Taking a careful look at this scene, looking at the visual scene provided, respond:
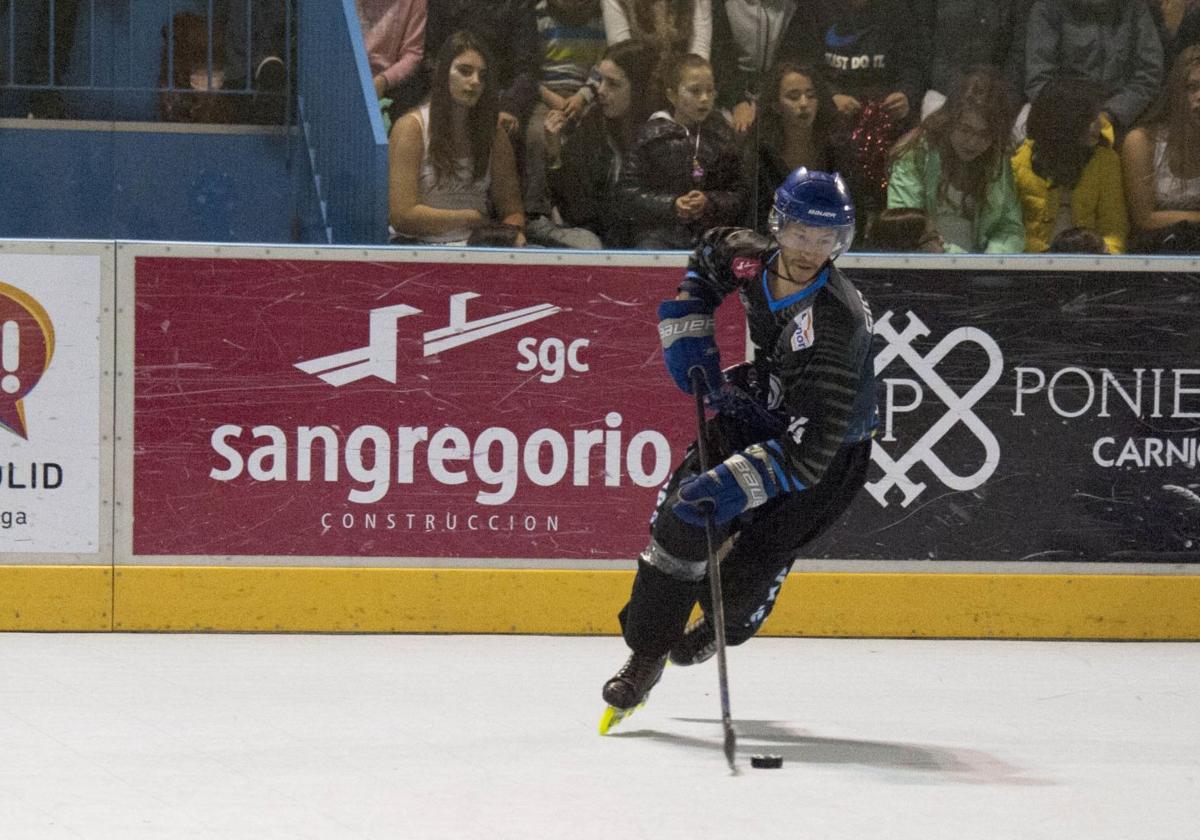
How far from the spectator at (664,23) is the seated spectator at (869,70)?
0.49 metres

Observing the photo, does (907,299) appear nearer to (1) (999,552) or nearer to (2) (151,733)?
(1) (999,552)

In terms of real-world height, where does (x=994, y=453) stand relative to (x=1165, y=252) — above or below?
below

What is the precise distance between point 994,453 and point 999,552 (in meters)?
0.37

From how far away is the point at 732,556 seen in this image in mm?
5188

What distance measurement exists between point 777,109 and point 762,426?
2934mm

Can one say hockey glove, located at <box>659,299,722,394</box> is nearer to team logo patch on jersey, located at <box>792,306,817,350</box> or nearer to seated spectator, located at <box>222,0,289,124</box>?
team logo patch on jersey, located at <box>792,306,817,350</box>

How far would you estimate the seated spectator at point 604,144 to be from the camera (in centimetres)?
746

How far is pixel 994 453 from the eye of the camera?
6707 mm

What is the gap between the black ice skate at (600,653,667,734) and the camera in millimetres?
4965

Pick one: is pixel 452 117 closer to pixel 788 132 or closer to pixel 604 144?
pixel 604 144

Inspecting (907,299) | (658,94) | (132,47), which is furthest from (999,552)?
(132,47)

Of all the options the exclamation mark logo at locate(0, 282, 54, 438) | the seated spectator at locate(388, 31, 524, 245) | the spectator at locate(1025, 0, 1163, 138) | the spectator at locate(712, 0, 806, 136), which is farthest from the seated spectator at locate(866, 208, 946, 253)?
the exclamation mark logo at locate(0, 282, 54, 438)

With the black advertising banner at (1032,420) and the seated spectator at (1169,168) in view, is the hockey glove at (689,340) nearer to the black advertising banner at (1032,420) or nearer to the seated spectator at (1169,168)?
the black advertising banner at (1032,420)

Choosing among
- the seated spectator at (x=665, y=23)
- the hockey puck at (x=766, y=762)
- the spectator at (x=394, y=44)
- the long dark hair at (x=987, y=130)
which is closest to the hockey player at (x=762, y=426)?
the hockey puck at (x=766, y=762)
